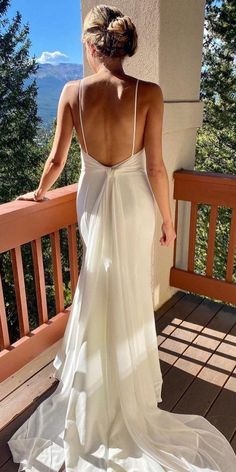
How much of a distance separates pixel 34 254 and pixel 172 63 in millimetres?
1375

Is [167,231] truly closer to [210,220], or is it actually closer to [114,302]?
[114,302]

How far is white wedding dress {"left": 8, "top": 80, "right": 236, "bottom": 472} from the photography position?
1.53m

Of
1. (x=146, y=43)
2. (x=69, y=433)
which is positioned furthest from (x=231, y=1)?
(x=69, y=433)

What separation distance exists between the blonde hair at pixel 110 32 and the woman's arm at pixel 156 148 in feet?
0.58

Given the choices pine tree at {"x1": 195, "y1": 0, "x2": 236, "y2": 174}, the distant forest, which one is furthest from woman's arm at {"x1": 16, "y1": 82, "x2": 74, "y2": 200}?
pine tree at {"x1": 195, "y1": 0, "x2": 236, "y2": 174}

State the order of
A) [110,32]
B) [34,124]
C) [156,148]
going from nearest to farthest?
[110,32] → [156,148] → [34,124]

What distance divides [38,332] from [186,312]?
1.08 metres

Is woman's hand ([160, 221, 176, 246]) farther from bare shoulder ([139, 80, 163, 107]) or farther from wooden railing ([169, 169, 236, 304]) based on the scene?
wooden railing ([169, 169, 236, 304])

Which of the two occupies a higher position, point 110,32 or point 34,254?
point 110,32

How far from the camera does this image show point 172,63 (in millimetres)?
2246

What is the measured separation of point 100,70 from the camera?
1.48 meters

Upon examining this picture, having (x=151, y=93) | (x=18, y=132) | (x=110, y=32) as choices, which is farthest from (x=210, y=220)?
(x=18, y=132)

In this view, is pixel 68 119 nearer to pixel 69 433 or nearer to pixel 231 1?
pixel 69 433

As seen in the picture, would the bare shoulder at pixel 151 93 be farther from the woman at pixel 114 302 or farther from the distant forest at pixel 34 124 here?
the distant forest at pixel 34 124
